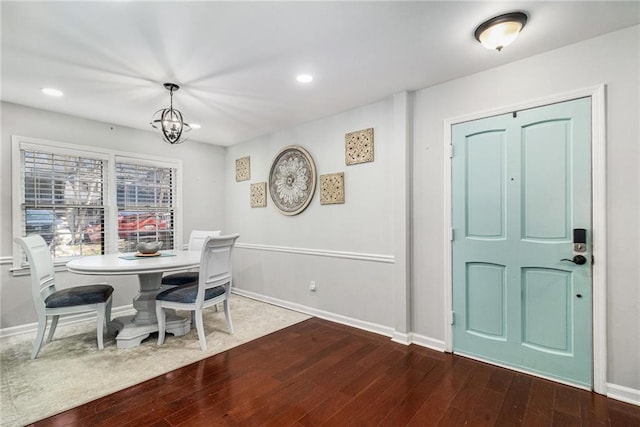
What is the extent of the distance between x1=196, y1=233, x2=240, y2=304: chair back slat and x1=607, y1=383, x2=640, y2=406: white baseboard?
10.4ft

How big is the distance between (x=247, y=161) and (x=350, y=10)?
333 cm

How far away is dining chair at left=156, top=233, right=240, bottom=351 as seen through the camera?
9.13ft

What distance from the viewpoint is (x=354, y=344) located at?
2947 millimetres

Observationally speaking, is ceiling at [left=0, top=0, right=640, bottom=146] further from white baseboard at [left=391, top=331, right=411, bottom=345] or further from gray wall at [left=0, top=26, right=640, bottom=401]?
white baseboard at [left=391, top=331, right=411, bottom=345]

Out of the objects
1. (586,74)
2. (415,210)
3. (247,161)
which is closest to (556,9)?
(586,74)

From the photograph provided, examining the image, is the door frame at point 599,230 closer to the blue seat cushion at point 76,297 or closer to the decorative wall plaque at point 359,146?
the decorative wall plaque at point 359,146

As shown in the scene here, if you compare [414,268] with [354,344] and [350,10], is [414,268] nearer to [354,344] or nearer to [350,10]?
[354,344]

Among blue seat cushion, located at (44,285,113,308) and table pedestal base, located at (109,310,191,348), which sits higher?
blue seat cushion, located at (44,285,113,308)

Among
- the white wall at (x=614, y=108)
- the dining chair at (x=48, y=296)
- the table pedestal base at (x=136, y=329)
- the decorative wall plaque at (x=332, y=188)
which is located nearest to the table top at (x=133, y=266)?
the dining chair at (x=48, y=296)

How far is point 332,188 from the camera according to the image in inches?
143

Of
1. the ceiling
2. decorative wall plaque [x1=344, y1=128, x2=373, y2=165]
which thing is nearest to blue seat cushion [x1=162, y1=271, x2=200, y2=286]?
the ceiling

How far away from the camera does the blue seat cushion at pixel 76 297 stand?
104 inches

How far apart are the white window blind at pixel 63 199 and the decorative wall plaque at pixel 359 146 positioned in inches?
126

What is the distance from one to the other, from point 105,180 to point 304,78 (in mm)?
3061
